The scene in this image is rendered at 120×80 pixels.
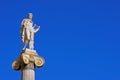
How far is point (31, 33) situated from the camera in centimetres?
2675

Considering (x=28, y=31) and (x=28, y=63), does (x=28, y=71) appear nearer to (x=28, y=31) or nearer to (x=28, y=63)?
(x=28, y=63)

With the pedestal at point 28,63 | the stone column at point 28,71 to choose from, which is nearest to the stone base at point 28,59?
the pedestal at point 28,63

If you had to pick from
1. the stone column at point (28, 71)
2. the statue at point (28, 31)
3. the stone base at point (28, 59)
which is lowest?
→ the stone column at point (28, 71)

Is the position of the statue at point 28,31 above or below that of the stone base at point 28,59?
above

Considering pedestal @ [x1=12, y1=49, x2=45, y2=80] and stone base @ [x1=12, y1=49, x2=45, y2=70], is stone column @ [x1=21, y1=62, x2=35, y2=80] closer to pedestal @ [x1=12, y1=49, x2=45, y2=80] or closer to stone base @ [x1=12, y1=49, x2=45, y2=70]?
pedestal @ [x1=12, y1=49, x2=45, y2=80]

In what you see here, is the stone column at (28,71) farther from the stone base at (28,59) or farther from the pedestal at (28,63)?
the stone base at (28,59)

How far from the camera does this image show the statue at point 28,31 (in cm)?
2640

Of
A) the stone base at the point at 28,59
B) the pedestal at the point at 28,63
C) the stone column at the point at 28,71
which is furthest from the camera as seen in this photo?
the stone base at the point at 28,59

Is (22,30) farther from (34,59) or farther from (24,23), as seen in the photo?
(34,59)

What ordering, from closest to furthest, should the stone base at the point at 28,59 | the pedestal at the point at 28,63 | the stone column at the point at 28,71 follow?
the stone column at the point at 28,71 → the pedestal at the point at 28,63 → the stone base at the point at 28,59

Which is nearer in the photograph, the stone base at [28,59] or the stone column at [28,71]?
the stone column at [28,71]

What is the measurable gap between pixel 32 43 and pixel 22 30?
1.13m

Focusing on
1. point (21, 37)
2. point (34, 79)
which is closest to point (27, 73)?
point (34, 79)

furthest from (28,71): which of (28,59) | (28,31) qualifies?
(28,31)
